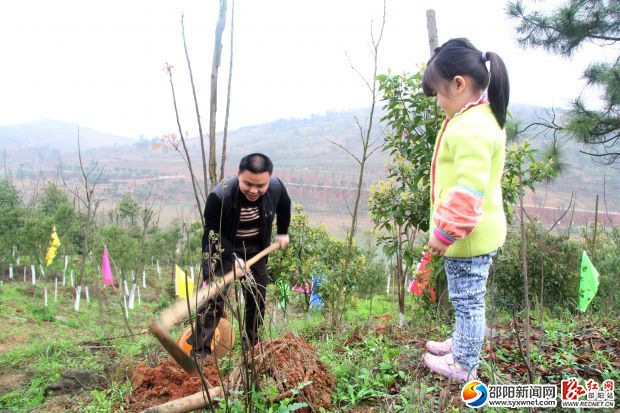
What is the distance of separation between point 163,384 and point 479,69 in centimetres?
234

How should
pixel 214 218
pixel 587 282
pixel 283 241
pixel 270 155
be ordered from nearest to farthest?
pixel 214 218 < pixel 283 241 < pixel 587 282 < pixel 270 155

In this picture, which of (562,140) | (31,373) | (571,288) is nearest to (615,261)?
(571,288)

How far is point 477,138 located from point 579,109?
5963 mm

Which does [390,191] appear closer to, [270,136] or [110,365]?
[110,365]

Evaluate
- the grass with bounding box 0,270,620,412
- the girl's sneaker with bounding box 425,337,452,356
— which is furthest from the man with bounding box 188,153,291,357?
the girl's sneaker with bounding box 425,337,452,356

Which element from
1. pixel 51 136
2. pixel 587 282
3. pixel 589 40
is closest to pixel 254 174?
pixel 587 282

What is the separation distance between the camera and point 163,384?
102 inches

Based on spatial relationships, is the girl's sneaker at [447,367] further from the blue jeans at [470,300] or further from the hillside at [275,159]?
the hillside at [275,159]

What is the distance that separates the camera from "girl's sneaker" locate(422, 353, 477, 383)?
2107mm

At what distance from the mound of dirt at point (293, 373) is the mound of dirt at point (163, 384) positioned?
0.39 meters

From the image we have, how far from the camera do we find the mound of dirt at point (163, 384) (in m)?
2.45

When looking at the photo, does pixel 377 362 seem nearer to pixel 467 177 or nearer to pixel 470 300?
Answer: pixel 470 300

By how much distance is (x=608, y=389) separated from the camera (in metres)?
2.07

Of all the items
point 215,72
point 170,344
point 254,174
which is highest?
point 215,72
